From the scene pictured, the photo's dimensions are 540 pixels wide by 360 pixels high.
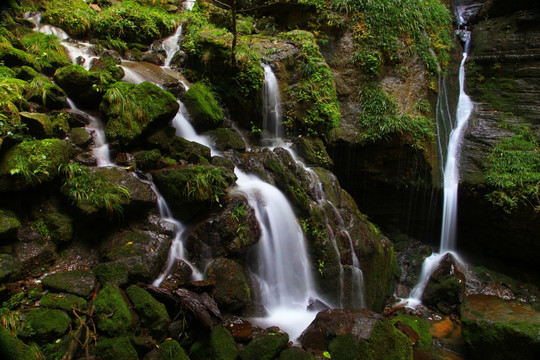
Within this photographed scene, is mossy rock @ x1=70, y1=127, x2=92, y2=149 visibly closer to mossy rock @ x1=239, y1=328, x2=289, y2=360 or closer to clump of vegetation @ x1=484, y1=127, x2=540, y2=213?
mossy rock @ x1=239, y1=328, x2=289, y2=360

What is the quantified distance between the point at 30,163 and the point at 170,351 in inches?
115

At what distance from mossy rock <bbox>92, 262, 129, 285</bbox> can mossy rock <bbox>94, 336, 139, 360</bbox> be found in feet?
2.57

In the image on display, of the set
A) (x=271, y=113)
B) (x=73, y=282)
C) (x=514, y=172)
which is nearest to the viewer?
(x=73, y=282)

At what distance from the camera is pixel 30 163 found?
3916 mm

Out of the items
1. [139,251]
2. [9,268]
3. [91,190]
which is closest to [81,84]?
[91,190]

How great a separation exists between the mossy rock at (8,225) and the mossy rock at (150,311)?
1.48 metres

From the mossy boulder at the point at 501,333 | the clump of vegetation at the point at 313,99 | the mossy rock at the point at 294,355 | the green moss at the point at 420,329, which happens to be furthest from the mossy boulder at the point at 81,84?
the mossy boulder at the point at 501,333

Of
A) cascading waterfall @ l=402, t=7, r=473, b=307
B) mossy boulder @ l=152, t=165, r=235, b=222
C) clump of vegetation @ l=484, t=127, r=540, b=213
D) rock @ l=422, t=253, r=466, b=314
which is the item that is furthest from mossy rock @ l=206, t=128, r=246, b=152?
clump of vegetation @ l=484, t=127, r=540, b=213

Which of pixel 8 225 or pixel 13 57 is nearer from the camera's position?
pixel 8 225

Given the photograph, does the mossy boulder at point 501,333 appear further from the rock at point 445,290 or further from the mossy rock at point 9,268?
the mossy rock at point 9,268

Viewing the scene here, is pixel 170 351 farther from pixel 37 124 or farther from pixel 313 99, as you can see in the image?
pixel 313 99

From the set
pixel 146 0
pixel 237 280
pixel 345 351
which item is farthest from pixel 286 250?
pixel 146 0

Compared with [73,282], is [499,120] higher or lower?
higher

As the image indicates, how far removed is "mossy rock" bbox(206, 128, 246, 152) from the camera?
7250 mm
